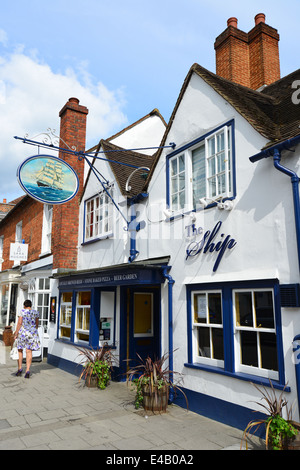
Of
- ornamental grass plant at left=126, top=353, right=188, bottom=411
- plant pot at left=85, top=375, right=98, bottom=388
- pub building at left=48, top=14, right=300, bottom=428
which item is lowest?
plant pot at left=85, top=375, right=98, bottom=388

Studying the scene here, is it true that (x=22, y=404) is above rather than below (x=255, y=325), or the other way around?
below

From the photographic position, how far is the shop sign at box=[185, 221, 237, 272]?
6362 millimetres

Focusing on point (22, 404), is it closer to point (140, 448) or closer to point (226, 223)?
point (140, 448)

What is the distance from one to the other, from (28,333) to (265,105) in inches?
318

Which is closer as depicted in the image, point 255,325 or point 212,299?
point 255,325

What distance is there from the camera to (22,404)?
727 centimetres

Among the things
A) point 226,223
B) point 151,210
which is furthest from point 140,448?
point 151,210

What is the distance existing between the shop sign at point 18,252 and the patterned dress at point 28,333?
605cm

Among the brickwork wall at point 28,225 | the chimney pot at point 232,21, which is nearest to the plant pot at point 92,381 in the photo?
the brickwork wall at point 28,225

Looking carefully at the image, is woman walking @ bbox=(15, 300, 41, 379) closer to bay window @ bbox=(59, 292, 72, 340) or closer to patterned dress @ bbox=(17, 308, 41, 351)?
patterned dress @ bbox=(17, 308, 41, 351)

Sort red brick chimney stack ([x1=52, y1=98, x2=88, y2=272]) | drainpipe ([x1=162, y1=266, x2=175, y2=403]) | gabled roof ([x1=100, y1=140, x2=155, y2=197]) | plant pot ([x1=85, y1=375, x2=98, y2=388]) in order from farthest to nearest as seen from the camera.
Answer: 1. red brick chimney stack ([x1=52, y1=98, x2=88, y2=272])
2. gabled roof ([x1=100, y1=140, x2=155, y2=197])
3. plant pot ([x1=85, y1=375, x2=98, y2=388])
4. drainpipe ([x1=162, y1=266, x2=175, y2=403])

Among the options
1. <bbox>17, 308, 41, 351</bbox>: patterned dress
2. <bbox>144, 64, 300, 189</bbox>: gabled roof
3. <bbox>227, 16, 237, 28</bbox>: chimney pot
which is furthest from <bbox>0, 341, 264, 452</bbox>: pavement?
<bbox>227, 16, 237, 28</bbox>: chimney pot
